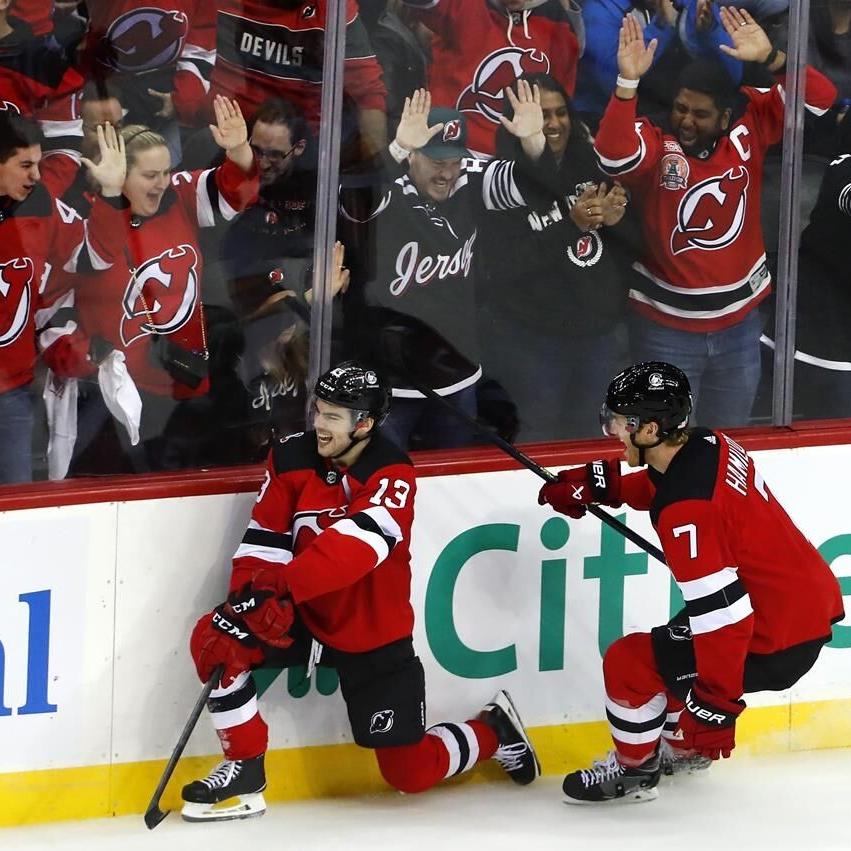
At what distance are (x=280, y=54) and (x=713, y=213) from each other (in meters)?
1.16

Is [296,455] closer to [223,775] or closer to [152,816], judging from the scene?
[223,775]

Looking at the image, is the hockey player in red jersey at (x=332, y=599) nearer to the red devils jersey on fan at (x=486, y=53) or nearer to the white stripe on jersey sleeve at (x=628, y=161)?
the red devils jersey on fan at (x=486, y=53)

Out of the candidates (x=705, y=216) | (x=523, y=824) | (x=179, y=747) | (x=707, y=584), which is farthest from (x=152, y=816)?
(x=705, y=216)

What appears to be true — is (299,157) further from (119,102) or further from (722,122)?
(722,122)

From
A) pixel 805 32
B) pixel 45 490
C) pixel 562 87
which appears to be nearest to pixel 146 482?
pixel 45 490

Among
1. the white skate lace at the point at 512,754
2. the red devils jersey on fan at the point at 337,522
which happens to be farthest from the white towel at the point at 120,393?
the white skate lace at the point at 512,754

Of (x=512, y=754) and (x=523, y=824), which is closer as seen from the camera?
(x=523, y=824)

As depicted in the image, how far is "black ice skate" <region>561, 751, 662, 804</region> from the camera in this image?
3473mm

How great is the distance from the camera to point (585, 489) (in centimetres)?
347

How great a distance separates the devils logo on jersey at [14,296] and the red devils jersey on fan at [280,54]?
0.55 metres

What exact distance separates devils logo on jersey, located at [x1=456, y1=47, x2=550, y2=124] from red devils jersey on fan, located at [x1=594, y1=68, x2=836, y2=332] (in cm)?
32

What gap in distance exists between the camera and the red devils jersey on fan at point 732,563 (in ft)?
10.1

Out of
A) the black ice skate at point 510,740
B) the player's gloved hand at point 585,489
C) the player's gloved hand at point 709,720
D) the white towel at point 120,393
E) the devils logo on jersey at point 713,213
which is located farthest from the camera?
the devils logo on jersey at point 713,213

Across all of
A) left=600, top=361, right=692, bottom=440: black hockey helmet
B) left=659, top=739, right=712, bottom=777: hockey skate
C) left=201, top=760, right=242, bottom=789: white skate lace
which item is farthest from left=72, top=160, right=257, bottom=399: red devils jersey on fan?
left=659, top=739, right=712, bottom=777: hockey skate
